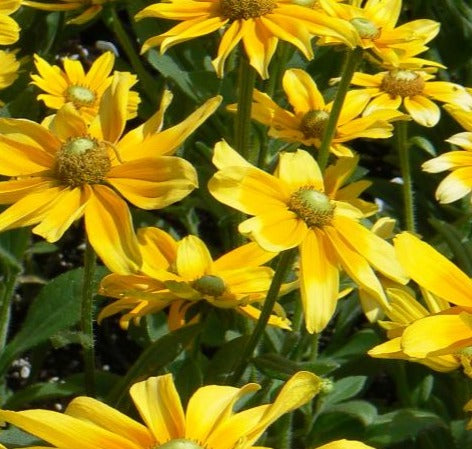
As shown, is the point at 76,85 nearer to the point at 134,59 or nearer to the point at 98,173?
the point at 134,59

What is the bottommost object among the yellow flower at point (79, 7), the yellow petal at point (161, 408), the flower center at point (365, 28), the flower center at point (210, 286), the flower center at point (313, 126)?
the flower center at point (210, 286)

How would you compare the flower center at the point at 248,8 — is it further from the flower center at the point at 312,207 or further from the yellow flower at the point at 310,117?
the flower center at the point at 312,207

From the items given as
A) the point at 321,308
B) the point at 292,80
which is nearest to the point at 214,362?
the point at 321,308

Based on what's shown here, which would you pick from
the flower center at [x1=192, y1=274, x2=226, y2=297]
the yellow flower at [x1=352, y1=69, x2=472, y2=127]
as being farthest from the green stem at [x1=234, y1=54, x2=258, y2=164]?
the yellow flower at [x1=352, y1=69, x2=472, y2=127]

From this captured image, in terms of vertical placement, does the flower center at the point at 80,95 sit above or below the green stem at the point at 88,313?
above

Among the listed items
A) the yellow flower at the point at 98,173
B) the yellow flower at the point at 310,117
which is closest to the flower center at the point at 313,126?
the yellow flower at the point at 310,117

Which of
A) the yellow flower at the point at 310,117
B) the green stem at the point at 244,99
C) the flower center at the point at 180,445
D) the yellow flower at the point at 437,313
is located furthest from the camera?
the yellow flower at the point at 310,117
